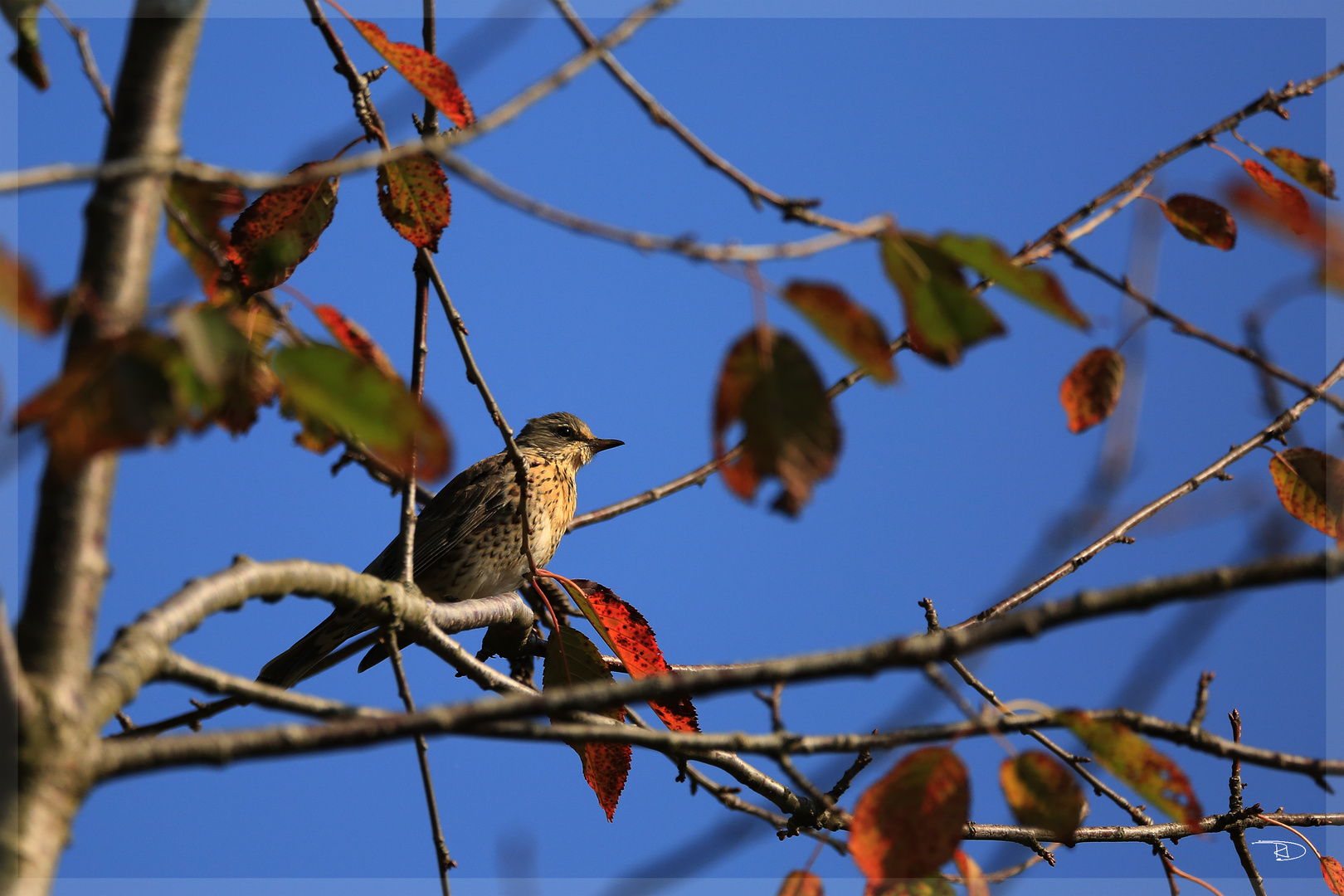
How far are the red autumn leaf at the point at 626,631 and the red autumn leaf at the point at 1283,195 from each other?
6.51 ft

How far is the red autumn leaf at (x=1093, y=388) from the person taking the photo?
9.28ft

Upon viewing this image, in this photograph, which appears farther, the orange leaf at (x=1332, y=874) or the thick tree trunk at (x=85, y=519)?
the orange leaf at (x=1332, y=874)

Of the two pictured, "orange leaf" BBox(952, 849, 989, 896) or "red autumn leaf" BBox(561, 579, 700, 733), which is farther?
"red autumn leaf" BBox(561, 579, 700, 733)

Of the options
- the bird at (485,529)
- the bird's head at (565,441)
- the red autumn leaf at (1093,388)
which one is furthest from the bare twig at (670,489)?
the bird's head at (565,441)

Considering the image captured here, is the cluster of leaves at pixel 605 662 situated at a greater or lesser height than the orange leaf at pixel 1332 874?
greater

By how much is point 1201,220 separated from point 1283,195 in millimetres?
207

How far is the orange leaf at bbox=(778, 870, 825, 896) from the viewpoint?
1995 mm

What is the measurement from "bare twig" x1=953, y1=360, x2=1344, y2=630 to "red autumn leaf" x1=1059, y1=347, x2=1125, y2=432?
60 centimetres

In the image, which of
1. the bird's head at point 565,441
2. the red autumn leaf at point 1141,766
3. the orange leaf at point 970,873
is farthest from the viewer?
the bird's head at point 565,441

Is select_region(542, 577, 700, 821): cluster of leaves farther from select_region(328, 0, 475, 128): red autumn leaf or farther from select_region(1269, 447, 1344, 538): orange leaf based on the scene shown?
select_region(1269, 447, 1344, 538): orange leaf

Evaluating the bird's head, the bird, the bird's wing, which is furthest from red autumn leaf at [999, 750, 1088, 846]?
the bird's head

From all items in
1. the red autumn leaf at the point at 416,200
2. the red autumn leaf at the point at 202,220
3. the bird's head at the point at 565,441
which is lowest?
the red autumn leaf at the point at 202,220

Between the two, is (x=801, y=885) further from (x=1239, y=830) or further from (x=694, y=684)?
(x=1239, y=830)

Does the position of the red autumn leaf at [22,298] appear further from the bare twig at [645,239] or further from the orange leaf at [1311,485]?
the orange leaf at [1311,485]
